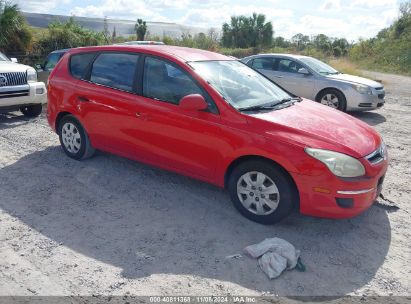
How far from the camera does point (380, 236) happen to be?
400cm

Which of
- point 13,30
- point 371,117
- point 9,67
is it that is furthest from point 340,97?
point 13,30

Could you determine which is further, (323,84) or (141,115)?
(323,84)

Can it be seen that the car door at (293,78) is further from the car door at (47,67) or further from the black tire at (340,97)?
the car door at (47,67)

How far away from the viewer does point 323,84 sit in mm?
9867

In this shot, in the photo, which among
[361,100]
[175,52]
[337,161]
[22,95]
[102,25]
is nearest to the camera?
[337,161]

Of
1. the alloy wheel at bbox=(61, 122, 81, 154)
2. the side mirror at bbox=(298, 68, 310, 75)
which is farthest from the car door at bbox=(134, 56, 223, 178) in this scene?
the side mirror at bbox=(298, 68, 310, 75)

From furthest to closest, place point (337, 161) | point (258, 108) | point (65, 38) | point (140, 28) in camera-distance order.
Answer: point (140, 28), point (65, 38), point (258, 108), point (337, 161)

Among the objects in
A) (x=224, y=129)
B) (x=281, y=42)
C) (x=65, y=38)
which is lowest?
(x=224, y=129)

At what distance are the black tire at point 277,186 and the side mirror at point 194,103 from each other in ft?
2.43

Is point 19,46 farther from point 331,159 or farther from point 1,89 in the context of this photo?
point 331,159

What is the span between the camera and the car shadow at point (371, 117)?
9.34m

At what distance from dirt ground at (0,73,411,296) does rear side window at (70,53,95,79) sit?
4.22ft

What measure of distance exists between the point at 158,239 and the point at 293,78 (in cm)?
768

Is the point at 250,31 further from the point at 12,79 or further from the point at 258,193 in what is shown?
the point at 258,193
